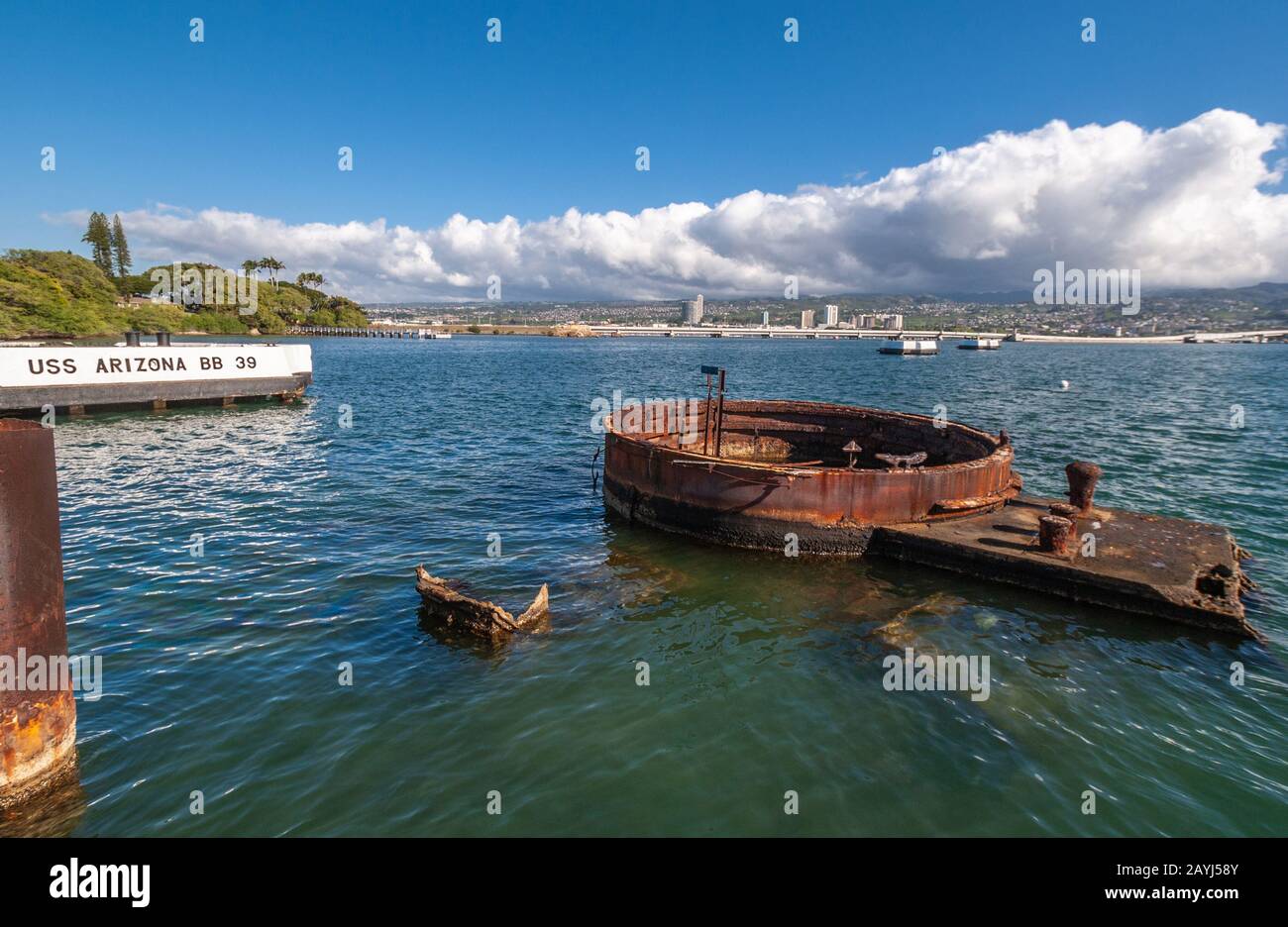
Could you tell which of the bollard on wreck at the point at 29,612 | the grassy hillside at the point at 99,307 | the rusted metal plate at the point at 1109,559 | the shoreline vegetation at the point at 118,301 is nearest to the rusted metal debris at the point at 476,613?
the bollard on wreck at the point at 29,612

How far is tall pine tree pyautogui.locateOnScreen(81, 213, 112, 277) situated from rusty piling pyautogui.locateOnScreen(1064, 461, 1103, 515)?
628ft

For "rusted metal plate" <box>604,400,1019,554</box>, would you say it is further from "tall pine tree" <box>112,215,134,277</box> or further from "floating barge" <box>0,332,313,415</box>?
"tall pine tree" <box>112,215,134,277</box>

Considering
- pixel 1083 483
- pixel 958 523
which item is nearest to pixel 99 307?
pixel 958 523

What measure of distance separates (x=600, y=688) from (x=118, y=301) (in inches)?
6144

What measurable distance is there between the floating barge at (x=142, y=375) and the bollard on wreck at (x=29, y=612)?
109ft

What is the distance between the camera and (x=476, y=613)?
34.7 ft

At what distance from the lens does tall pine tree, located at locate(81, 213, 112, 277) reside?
14550 centimetres

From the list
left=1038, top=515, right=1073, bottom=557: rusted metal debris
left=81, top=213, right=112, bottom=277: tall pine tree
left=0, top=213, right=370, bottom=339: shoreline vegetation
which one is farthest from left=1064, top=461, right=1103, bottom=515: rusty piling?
left=81, top=213, right=112, bottom=277: tall pine tree

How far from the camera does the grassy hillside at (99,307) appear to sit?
8125 cm

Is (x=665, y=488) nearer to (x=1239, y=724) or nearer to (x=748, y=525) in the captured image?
(x=748, y=525)

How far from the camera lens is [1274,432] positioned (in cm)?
3247

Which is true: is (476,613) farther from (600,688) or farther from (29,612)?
(29,612)

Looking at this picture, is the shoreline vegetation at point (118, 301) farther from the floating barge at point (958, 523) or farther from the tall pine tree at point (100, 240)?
the floating barge at point (958, 523)
